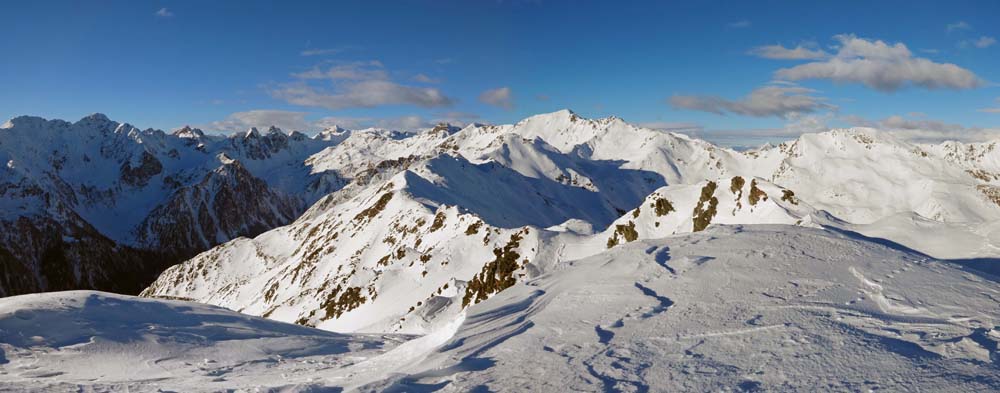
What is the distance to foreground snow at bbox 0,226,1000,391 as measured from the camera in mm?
8453

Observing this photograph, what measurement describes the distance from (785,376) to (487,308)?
821cm

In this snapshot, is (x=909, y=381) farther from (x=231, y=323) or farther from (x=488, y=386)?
(x=231, y=323)

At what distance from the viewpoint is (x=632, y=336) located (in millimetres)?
10438

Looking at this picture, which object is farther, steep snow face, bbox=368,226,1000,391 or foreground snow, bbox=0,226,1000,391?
foreground snow, bbox=0,226,1000,391

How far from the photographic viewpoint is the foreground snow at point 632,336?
8.45 metres

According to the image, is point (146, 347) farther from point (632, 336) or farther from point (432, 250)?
point (432, 250)

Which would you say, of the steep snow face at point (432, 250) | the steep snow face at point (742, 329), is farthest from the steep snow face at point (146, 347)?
the steep snow face at point (432, 250)

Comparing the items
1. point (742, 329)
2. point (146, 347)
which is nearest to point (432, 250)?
point (146, 347)

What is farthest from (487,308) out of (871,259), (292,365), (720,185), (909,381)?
(720,185)

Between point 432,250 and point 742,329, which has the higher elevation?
point 432,250

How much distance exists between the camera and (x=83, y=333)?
15023mm

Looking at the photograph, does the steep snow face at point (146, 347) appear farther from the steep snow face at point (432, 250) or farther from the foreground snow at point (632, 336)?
the steep snow face at point (432, 250)

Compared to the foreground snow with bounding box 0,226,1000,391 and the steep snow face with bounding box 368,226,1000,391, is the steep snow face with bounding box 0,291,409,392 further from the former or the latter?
the steep snow face with bounding box 368,226,1000,391

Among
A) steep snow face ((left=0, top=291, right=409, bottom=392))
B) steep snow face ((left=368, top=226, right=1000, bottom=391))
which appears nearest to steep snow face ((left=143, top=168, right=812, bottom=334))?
steep snow face ((left=0, top=291, right=409, bottom=392))
